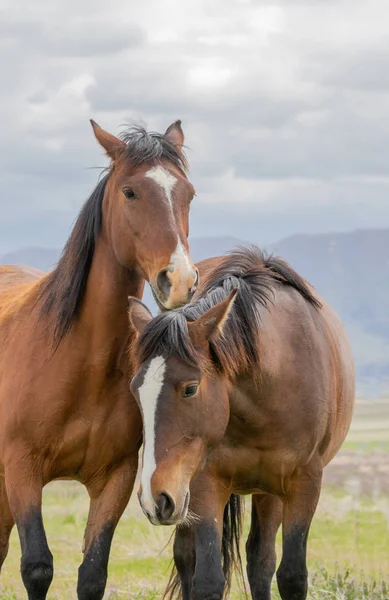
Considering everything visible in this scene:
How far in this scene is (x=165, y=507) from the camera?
16.5 feet

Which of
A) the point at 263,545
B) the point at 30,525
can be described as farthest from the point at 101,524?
the point at 263,545

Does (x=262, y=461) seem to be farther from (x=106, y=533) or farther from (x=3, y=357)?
(x=3, y=357)

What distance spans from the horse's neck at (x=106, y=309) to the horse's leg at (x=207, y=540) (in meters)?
0.87

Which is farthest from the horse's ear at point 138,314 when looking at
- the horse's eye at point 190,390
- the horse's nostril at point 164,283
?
the horse's eye at point 190,390

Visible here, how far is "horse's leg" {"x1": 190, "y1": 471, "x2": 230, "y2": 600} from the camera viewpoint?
5812 mm

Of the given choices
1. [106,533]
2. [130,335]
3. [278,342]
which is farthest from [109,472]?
[278,342]

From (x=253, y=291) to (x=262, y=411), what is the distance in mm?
695

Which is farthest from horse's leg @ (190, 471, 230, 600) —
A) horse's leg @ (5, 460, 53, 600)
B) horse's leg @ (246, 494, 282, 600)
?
horse's leg @ (246, 494, 282, 600)

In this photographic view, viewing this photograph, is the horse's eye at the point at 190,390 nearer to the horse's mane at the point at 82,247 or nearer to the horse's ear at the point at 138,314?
the horse's ear at the point at 138,314

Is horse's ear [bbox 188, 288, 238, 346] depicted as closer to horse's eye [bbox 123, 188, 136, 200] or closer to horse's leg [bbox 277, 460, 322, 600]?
horse's eye [bbox 123, 188, 136, 200]

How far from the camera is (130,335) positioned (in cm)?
620

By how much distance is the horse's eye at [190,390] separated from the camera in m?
5.21

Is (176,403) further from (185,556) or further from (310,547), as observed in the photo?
(310,547)

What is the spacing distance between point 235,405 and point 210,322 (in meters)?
0.70
